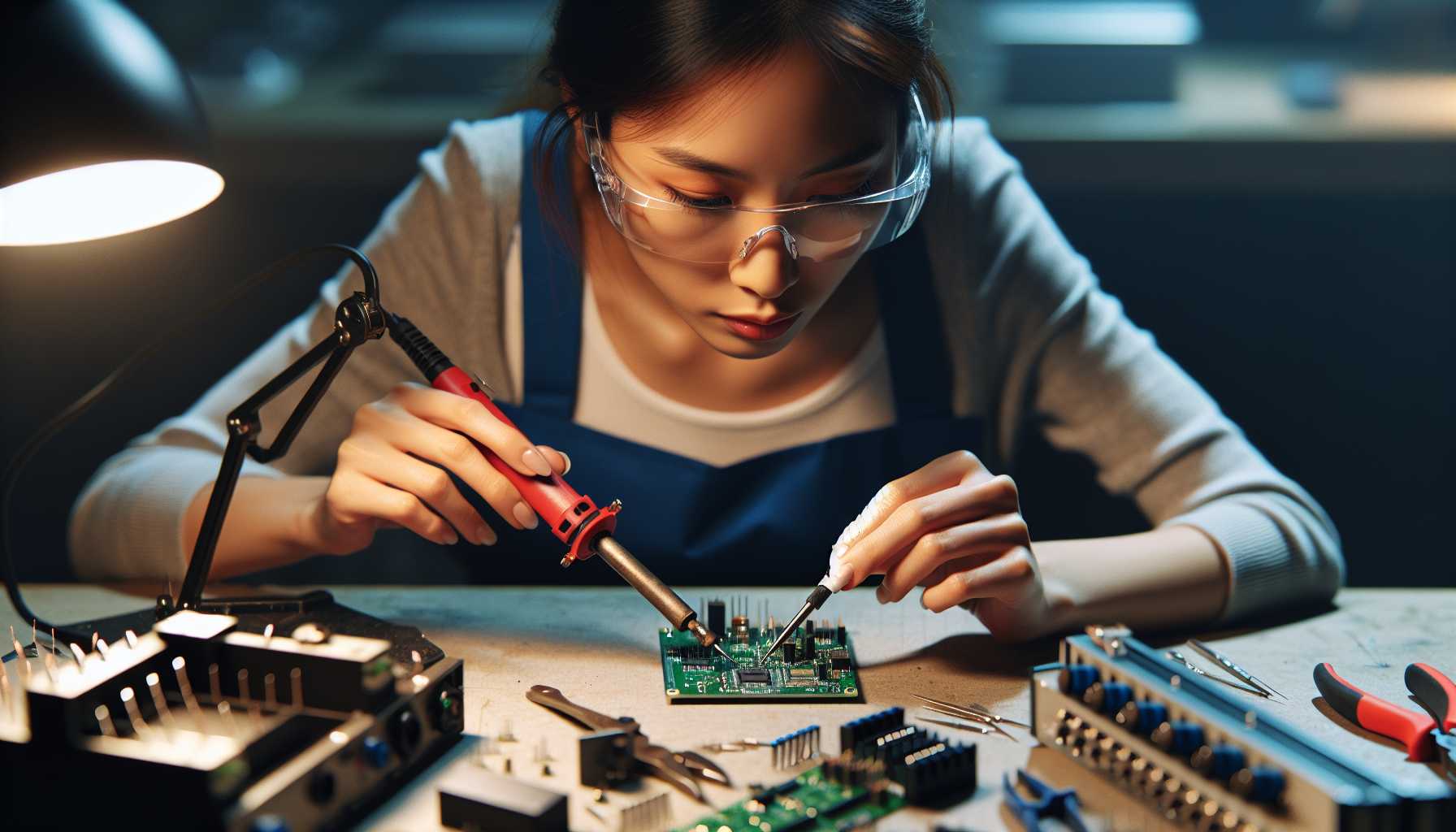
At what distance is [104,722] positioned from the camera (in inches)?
39.7

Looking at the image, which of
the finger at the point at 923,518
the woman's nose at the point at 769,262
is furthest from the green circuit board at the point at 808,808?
the woman's nose at the point at 769,262

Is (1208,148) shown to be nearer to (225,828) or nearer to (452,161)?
(452,161)

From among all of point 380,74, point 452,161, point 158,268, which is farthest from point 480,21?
point 452,161

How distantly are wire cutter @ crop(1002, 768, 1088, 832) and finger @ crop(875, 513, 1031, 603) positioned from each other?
28 cm

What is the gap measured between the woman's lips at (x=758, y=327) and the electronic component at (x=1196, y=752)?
1.51 ft

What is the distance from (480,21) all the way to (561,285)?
4.34ft

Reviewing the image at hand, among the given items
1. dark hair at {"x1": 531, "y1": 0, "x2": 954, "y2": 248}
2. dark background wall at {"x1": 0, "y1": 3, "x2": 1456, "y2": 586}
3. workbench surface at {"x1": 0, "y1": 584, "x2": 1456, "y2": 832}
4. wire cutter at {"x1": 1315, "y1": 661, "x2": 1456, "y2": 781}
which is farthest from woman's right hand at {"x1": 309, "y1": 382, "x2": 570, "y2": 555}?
dark background wall at {"x1": 0, "y1": 3, "x2": 1456, "y2": 586}

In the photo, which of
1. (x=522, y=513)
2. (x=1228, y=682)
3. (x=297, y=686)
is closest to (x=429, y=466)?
(x=522, y=513)

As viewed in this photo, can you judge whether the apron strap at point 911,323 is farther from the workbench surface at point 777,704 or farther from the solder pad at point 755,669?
the solder pad at point 755,669

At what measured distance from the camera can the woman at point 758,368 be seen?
4.28 feet

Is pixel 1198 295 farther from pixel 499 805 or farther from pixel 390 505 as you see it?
pixel 499 805

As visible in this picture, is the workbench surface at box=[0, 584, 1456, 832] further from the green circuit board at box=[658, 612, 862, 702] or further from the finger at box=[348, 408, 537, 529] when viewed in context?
the finger at box=[348, 408, 537, 529]

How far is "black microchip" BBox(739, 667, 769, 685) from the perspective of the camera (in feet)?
4.11

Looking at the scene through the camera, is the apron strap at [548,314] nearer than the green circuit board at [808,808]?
No
